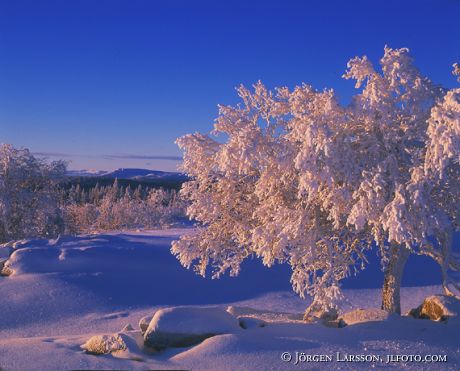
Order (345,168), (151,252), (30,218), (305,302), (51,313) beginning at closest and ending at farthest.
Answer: (345,168) → (51,313) → (305,302) → (151,252) → (30,218)

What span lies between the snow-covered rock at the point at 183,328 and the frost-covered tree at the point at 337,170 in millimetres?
1611

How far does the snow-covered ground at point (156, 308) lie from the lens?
735 centimetres

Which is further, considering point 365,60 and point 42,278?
point 42,278

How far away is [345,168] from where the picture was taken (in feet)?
27.3

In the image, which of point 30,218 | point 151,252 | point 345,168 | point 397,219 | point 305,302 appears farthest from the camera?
point 30,218

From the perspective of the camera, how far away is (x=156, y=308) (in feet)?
48.1

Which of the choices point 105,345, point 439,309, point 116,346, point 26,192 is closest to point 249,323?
point 116,346

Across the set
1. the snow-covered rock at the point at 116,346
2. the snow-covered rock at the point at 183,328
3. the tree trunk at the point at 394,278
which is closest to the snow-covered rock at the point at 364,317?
the tree trunk at the point at 394,278

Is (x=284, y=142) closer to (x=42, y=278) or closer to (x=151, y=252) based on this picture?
(x=42, y=278)

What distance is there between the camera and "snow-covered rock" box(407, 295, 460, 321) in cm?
946

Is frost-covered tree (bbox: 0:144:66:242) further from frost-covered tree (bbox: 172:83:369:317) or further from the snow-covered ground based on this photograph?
frost-covered tree (bbox: 172:83:369:317)

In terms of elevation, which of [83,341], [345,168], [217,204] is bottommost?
[83,341]

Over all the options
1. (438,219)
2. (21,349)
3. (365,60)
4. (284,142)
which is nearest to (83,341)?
(21,349)

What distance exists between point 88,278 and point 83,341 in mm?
8250
